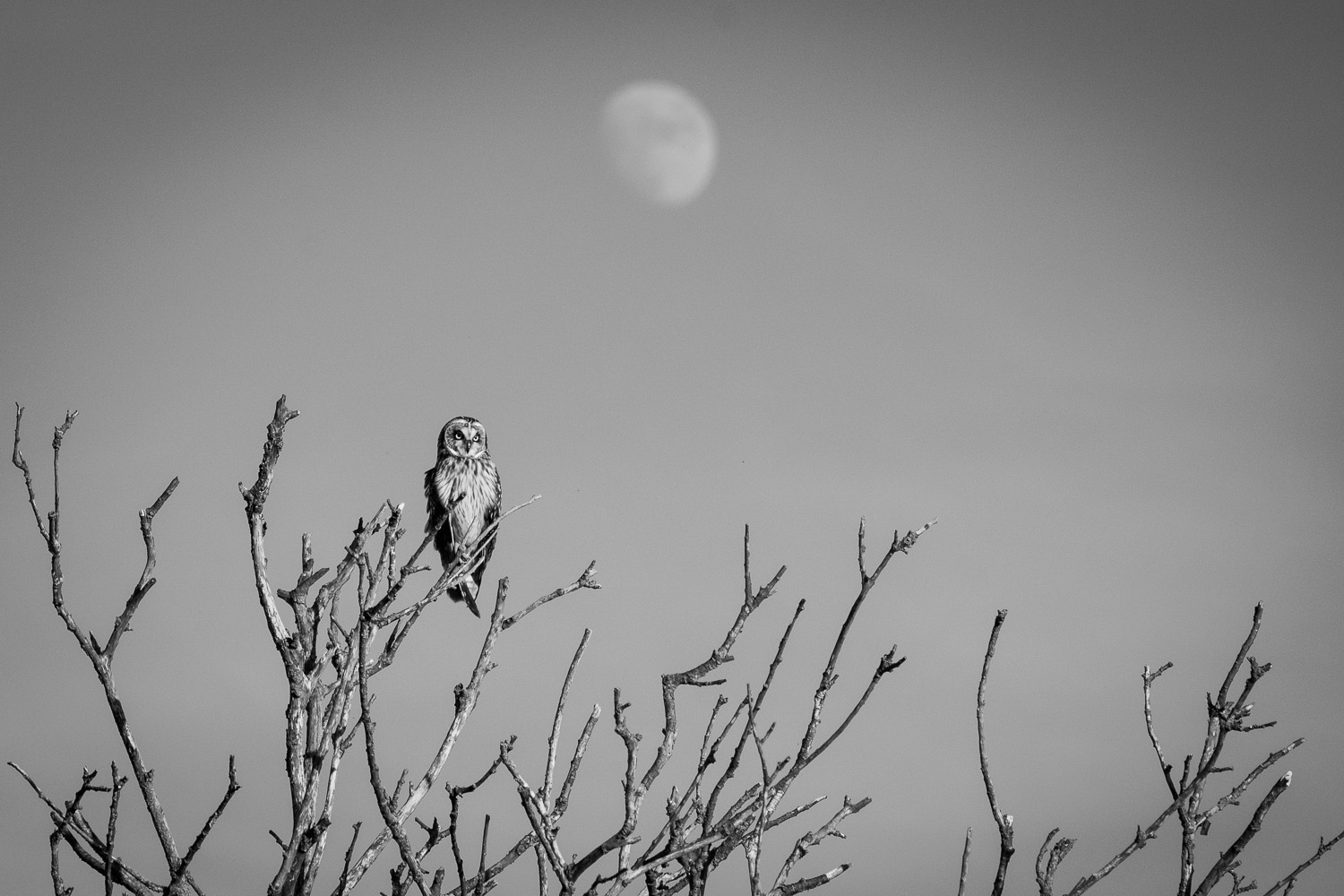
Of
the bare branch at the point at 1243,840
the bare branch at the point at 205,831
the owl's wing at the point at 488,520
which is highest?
the owl's wing at the point at 488,520

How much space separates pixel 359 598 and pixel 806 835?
58.4 inches

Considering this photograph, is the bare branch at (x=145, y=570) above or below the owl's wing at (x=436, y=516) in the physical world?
below

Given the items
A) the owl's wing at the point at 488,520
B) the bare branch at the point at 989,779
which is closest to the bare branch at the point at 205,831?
the bare branch at the point at 989,779

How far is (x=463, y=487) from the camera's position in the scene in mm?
12336

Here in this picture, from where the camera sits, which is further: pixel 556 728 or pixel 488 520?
pixel 488 520

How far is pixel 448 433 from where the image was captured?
43.3 ft

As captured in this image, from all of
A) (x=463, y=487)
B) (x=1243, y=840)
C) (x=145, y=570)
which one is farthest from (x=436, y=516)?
(x=1243, y=840)

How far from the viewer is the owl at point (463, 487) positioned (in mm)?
11734

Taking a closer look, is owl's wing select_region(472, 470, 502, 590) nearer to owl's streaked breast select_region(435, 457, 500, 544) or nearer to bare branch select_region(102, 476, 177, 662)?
owl's streaked breast select_region(435, 457, 500, 544)

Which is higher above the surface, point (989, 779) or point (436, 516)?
point (436, 516)

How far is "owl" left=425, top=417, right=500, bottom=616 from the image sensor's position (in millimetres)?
11734

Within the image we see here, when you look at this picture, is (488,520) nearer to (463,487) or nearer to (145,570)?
(463,487)

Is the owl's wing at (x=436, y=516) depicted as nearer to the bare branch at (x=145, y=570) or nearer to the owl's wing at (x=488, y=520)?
the owl's wing at (x=488, y=520)

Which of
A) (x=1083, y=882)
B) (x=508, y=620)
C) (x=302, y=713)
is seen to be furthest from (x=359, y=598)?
(x=1083, y=882)
